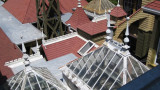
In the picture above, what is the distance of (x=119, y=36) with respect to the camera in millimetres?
18484

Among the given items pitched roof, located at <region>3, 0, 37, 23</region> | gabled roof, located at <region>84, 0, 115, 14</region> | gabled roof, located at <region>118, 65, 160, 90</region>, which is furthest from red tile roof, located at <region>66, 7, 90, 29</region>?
gabled roof, located at <region>118, 65, 160, 90</region>

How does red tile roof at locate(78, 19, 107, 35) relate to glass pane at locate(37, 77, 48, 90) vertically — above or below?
below

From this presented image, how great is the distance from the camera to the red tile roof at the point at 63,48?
15547 mm

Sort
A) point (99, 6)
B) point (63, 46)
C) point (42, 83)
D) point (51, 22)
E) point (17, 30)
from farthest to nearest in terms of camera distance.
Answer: point (99, 6) < point (17, 30) < point (51, 22) < point (63, 46) < point (42, 83)

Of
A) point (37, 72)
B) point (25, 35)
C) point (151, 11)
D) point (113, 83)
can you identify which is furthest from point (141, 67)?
point (25, 35)

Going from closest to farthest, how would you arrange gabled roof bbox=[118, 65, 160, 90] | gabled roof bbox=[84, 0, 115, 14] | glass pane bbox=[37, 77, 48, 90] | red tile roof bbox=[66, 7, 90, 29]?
gabled roof bbox=[118, 65, 160, 90] < glass pane bbox=[37, 77, 48, 90] < red tile roof bbox=[66, 7, 90, 29] < gabled roof bbox=[84, 0, 115, 14]

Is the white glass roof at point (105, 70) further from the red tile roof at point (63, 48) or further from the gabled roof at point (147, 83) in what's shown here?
the red tile roof at point (63, 48)

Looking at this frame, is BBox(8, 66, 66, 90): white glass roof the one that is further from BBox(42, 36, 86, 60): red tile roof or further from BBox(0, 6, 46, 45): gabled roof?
BBox(0, 6, 46, 45): gabled roof

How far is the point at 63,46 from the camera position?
16.3 meters

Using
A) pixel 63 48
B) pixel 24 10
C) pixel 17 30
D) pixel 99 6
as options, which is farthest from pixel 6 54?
pixel 99 6

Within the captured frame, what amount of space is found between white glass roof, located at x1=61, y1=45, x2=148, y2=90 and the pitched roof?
1620 centimetres

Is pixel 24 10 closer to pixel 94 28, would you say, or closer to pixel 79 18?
pixel 79 18

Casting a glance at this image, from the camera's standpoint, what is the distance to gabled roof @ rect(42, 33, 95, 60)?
15.6 meters

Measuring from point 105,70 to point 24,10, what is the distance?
19263 millimetres
